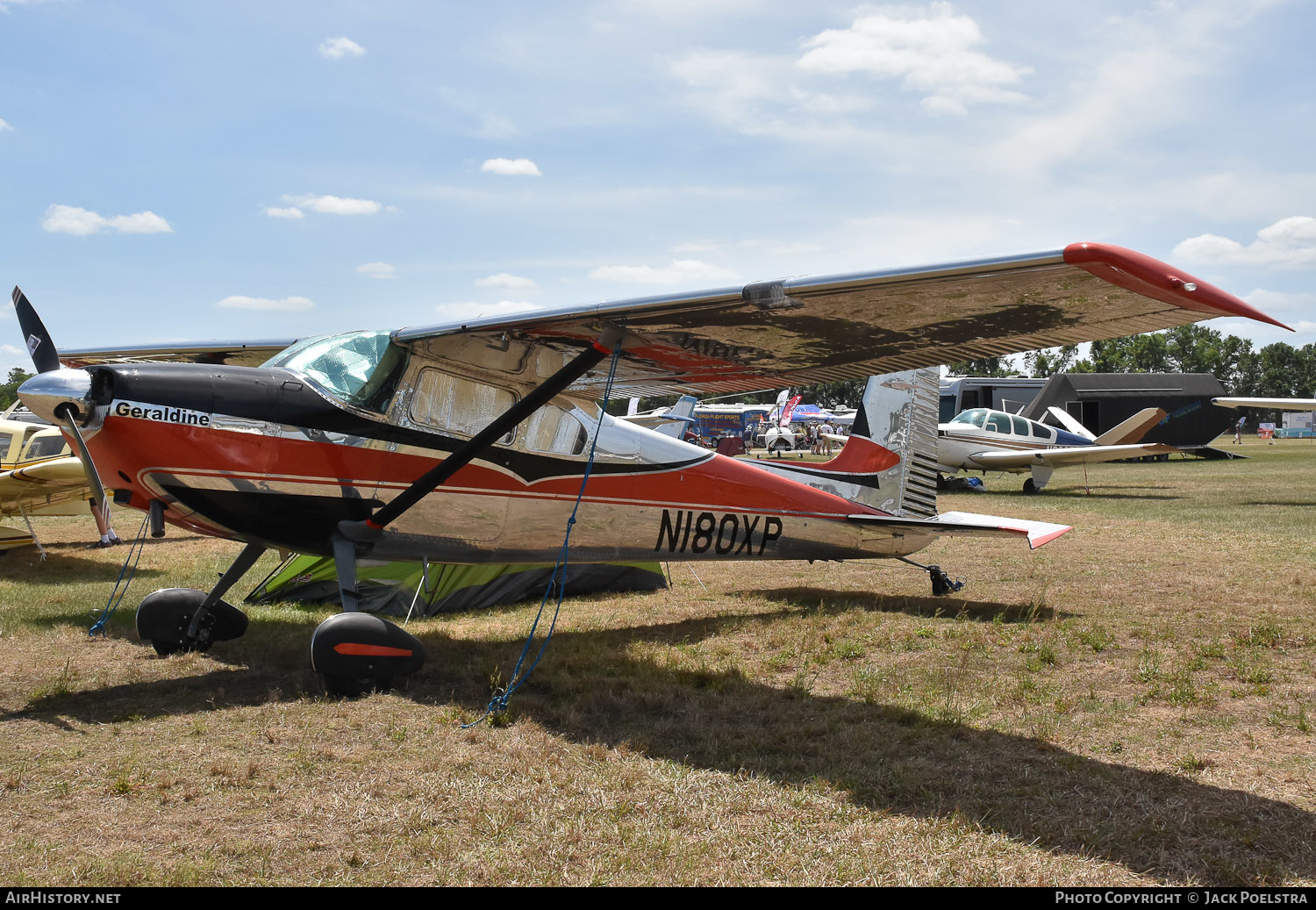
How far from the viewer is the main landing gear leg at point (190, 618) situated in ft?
20.8

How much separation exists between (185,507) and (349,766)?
7.35ft

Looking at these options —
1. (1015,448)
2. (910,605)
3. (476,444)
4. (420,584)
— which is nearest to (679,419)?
(1015,448)

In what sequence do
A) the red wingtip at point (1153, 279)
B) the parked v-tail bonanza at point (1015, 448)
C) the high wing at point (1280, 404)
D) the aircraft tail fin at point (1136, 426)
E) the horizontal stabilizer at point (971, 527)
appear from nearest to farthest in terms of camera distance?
the red wingtip at point (1153, 279) → the horizontal stabilizer at point (971, 527) → the parked v-tail bonanza at point (1015, 448) → the high wing at point (1280, 404) → the aircraft tail fin at point (1136, 426)

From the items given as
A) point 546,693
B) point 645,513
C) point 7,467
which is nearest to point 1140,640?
point 645,513

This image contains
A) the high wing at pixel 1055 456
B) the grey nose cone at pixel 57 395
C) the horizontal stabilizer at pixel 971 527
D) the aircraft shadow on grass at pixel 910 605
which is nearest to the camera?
the grey nose cone at pixel 57 395

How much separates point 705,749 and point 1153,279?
2864mm

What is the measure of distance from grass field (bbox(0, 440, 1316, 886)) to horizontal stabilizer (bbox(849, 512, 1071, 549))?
0.72m

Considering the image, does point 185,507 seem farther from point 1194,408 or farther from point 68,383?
point 1194,408

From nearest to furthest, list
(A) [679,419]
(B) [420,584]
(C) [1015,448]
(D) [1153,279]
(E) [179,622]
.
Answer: (D) [1153,279]
(E) [179,622]
(B) [420,584]
(C) [1015,448]
(A) [679,419]

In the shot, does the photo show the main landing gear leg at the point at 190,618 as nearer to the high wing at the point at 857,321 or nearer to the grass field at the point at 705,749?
the grass field at the point at 705,749

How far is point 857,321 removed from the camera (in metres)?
4.88

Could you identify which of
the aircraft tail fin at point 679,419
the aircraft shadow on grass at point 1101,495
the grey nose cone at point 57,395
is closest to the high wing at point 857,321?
the grey nose cone at point 57,395

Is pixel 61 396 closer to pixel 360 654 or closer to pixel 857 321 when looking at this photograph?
pixel 360 654

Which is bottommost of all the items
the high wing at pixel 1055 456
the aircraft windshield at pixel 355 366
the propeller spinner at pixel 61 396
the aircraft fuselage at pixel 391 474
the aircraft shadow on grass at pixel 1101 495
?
the aircraft shadow on grass at pixel 1101 495
